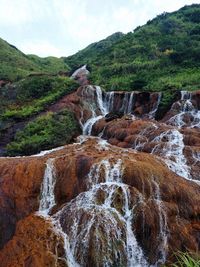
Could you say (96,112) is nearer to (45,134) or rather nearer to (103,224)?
(45,134)

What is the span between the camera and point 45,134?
29719 mm

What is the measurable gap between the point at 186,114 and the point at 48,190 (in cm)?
1544

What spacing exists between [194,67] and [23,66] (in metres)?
26.6

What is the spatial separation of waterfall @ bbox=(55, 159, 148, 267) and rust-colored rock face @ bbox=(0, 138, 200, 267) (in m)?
0.03

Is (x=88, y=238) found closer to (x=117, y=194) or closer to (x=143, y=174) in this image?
(x=117, y=194)

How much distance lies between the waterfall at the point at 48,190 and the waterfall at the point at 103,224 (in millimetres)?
1137

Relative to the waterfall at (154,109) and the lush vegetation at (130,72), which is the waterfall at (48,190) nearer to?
the lush vegetation at (130,72)

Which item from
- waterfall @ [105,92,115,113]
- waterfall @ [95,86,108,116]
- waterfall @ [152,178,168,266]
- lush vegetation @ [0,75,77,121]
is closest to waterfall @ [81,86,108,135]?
waterfall @ [95,86,108,116]

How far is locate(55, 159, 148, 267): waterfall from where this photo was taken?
14.4m

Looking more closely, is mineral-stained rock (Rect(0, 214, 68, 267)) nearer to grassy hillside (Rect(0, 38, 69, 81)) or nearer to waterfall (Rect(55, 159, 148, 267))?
waterfall (Rect(55, 159, 148, 267))

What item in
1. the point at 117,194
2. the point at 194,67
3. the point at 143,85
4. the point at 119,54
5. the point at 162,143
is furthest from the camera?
the point at 119,54

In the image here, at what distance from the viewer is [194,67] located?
150 feet

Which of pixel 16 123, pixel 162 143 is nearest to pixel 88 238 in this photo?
pixel 162 143

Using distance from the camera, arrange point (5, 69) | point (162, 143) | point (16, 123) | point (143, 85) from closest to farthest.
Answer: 1. point (162, 143)
2. point (16, 123)
3. point (143, 85)
4. point (5, 69)
